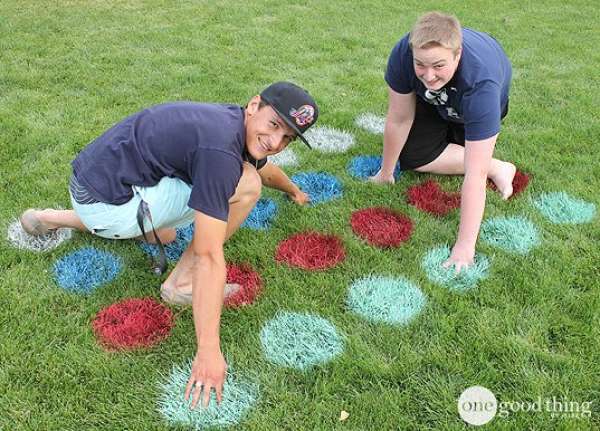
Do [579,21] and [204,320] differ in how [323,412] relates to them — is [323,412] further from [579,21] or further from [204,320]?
[579,21]

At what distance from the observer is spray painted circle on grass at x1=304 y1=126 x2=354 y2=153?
4043 millimetres

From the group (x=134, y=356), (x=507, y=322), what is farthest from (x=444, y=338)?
(x=134, y=356)

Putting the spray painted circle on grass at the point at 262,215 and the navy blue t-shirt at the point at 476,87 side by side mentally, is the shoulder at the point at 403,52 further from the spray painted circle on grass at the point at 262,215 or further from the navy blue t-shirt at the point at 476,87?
the spray painted circle on grass at the point at 262,215

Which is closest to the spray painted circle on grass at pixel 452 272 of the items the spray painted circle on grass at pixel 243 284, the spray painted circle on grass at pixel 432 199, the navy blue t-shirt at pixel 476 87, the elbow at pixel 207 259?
the spray painted circle on grass at pixel 432 199

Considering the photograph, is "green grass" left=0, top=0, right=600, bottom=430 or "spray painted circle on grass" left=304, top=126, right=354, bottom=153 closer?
"green grass" left=0, top=0, right=600, bottom=430

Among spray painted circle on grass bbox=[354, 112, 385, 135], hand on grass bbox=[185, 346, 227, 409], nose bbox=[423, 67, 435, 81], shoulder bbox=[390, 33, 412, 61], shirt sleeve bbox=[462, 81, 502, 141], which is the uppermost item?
nose bbox=[423, 67, 435, 81]

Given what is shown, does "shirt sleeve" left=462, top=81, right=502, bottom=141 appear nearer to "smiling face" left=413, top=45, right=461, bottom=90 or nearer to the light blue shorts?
"smiling face" left=413, top=45, right=461, bottom=90

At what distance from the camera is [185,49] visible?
5906 millimetres

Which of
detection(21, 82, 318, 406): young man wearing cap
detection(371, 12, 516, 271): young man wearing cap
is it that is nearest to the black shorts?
detection(371, 12, 516, 271): young man wearing cap

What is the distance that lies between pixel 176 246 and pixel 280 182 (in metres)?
0.72

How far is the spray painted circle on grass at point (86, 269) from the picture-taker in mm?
2680

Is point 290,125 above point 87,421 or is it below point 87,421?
above

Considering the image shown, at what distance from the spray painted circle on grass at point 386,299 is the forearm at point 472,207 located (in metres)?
0.42

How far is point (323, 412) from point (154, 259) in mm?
1277
